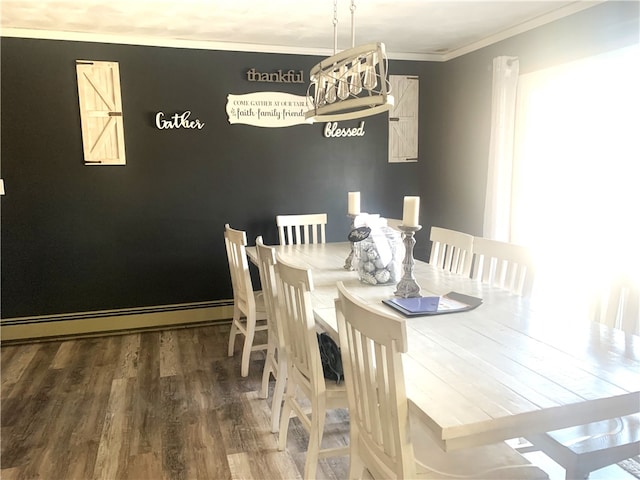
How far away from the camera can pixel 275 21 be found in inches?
134

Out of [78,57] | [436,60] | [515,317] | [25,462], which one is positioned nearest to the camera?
[515,317]

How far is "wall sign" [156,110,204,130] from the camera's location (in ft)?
12.9

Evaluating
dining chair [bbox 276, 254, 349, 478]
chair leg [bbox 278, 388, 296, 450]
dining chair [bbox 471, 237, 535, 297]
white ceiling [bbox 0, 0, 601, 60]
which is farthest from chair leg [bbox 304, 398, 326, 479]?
white ceiling [bbox 0, 0, 601, 60]

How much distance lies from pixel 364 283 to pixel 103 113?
262cm

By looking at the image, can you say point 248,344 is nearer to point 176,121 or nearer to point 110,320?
point 110,320

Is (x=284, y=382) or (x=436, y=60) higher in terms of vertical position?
(x=436, y=60)

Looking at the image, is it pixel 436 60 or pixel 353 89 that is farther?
pixel 436 60

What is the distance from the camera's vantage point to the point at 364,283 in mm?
2527

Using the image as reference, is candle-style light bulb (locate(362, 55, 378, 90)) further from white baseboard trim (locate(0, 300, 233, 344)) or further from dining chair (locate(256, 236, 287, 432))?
white baseboard trim (locate(0, 300, 233, 344))

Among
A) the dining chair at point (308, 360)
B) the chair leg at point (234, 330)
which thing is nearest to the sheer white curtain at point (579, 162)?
the dining chair at point (308, 360)

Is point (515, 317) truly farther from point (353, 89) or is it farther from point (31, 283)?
point (31, 283)

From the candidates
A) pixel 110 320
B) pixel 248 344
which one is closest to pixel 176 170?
pixel 110 320

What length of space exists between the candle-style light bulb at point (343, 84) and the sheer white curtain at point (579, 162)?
1.26m

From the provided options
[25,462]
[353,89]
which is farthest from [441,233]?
[25,462]
